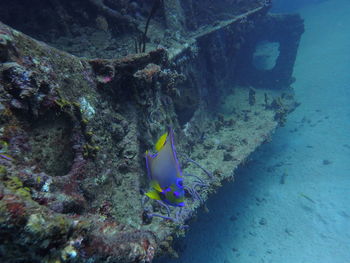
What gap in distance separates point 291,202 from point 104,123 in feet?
27.5

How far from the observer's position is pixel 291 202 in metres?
9.05

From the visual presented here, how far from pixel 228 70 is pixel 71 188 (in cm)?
968

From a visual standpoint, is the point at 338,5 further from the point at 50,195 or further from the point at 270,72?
the point at 50,195

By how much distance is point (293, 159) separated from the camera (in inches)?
436

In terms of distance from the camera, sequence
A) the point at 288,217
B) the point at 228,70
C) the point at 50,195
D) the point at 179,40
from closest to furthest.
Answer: the point at 50,195 < the point at 179,40 < the point at 288,217 < the point at 228,70

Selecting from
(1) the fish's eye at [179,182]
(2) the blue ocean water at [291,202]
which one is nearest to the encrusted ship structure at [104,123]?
(1) the fish's eye at [179,182]

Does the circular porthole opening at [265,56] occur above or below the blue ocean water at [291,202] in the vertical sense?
above

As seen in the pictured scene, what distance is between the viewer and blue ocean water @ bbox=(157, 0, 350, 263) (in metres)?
7.48

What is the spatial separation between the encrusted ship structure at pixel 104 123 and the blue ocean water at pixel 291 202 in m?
2.17

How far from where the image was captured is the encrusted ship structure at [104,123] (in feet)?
5.46

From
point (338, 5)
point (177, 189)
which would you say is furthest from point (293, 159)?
point (338, 5)

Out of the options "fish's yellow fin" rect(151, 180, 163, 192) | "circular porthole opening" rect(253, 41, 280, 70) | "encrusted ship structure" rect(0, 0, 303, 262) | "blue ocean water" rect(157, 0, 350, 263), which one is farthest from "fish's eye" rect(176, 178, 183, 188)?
"circular porthole opening" rect(253, 41, 280, 70)

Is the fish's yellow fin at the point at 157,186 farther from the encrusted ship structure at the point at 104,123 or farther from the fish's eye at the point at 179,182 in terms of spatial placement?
the encrusted ship structure at the point at 104,123

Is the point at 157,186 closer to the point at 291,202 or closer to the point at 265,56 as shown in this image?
the point at 291,202
